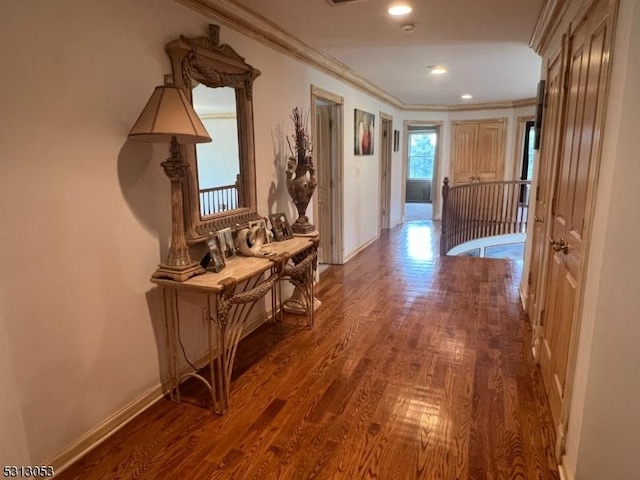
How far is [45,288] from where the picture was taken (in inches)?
64.8

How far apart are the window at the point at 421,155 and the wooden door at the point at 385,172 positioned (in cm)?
418

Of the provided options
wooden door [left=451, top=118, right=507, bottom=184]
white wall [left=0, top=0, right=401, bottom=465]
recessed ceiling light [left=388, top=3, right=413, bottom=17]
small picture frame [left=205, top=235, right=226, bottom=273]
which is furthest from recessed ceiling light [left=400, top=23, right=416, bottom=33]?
wooden door [left=451, top=118, right=507, bottom=184]

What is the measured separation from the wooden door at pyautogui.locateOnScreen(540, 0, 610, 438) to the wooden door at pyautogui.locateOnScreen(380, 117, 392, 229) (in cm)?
445

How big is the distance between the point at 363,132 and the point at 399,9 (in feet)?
9.03

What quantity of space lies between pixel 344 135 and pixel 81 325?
3575 mm

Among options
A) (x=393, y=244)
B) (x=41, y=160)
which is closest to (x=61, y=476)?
(x=41, y=160)

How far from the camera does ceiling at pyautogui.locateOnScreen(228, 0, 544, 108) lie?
8.64 feet

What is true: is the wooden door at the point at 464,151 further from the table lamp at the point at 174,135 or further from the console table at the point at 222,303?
the table lamp at the point at 174,135

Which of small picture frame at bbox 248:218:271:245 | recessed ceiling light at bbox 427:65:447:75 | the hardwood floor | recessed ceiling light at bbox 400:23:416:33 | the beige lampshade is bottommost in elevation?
the hardwood floor

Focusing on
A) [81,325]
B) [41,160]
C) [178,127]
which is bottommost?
[81,325]

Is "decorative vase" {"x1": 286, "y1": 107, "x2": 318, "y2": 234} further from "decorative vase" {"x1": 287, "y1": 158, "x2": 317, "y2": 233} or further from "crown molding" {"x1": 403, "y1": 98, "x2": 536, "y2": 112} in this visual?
"crown molding" {"x1": 403, "y1": 98, "x2": 536, "y2": 112}

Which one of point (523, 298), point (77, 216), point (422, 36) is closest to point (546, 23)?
point (422, 36)

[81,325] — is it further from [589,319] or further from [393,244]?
[393,244]

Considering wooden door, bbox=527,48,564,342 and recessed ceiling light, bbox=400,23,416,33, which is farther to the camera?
recessed ceiling light, bbox=400,23,416,33
